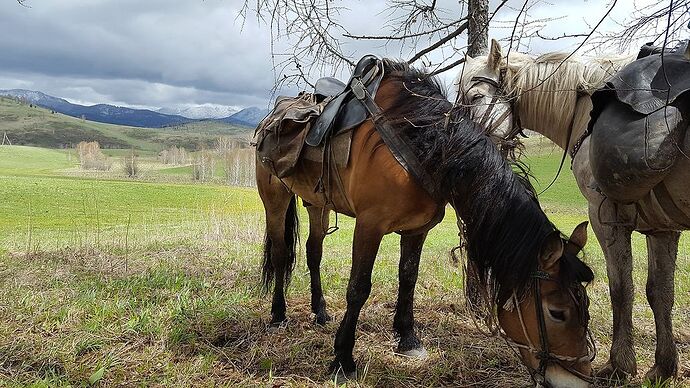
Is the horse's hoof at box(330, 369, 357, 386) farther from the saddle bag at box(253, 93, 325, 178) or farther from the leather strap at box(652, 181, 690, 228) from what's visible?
the leather strap at box(652, 181, 690, 228)

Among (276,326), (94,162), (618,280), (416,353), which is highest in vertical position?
(618,280)

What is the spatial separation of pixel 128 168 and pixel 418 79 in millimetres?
69739

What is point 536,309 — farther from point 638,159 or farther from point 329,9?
point 329,9

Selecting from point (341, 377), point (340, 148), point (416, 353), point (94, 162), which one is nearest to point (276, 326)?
point (341, 377)

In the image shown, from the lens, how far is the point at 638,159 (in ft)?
7.54

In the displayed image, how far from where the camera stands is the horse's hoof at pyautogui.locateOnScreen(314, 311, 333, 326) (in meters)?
4.24

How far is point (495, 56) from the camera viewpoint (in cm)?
357

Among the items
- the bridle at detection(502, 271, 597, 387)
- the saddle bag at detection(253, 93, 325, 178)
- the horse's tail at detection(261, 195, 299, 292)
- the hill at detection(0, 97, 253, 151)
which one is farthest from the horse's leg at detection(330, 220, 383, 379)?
the hill at detection(0, 97, 253, 151)

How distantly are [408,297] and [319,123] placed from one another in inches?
59.2

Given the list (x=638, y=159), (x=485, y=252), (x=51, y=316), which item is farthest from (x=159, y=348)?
(x=638, y=159)

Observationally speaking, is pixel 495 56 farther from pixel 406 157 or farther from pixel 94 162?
pixel 94 162

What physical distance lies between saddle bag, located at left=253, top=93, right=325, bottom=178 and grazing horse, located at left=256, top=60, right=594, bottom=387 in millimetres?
142

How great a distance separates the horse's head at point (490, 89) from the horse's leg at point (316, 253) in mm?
1622

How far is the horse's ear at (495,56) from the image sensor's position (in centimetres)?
353
